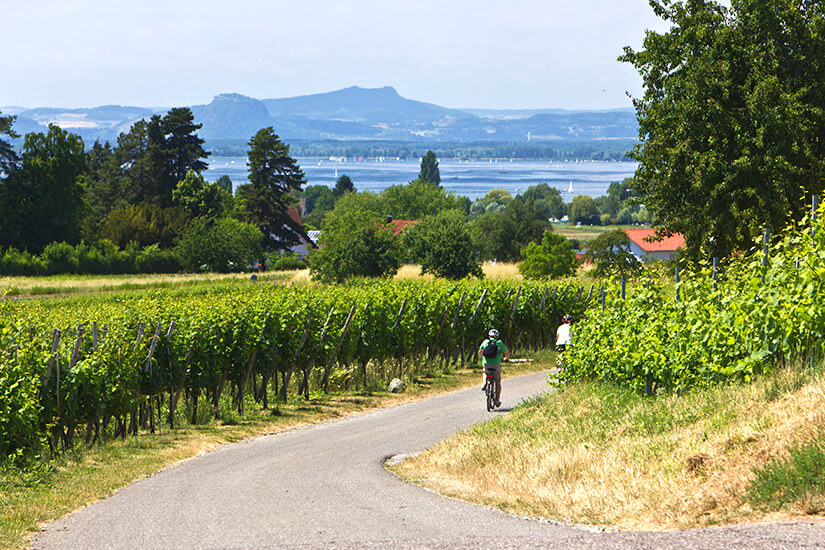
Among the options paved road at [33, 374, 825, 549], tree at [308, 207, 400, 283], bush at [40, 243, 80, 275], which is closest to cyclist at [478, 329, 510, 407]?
paved road at [33, 374, 825, 549]

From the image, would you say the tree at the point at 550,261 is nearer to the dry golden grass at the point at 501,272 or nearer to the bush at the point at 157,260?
the dry golden grass at the point at 501,272

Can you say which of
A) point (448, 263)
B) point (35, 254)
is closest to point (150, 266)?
point (35, 254)

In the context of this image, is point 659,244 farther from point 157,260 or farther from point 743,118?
point 743,118

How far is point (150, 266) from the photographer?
301 feet

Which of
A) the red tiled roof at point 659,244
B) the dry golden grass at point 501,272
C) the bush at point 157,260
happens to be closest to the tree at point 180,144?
the bush at point 157,260

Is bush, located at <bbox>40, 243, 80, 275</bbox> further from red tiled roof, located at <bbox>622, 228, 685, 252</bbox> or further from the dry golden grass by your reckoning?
red tiled roof, located at <bbox>622, 228, 685, 252</bbox>

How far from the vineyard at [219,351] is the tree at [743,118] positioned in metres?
6.96

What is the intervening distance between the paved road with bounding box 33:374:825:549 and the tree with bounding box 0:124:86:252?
82.0 metres

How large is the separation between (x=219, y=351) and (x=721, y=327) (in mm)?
11024

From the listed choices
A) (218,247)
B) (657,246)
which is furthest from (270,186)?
(657,246)

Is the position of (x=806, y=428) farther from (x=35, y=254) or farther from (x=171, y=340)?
(x=35, y=254)

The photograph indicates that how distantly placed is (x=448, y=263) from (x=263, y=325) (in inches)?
1546

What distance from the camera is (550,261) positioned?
6116cm

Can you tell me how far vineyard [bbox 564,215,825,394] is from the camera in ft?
34.6
